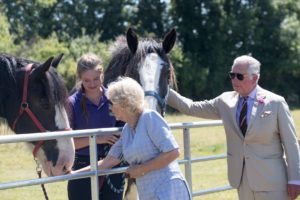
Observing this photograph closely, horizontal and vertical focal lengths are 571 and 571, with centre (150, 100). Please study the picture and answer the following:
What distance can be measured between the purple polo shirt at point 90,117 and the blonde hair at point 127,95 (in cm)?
117

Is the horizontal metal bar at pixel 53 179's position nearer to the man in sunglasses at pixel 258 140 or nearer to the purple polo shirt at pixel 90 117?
the purple polo shirt at pixel 90 117

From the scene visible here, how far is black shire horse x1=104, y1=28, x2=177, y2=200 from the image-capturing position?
480 cm

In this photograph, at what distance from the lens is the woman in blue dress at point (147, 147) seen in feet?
11.5


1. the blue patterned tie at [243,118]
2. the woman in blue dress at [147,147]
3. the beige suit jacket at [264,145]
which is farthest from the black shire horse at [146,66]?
the woman in blue dress at [147,147]

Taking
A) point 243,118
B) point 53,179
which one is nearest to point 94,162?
point 53,179

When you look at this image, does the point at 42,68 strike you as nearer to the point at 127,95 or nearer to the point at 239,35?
the point at 127,95

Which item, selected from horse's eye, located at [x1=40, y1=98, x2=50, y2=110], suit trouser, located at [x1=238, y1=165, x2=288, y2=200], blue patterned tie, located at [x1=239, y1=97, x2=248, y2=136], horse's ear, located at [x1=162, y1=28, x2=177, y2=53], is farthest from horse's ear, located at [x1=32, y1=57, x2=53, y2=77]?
suit trouser, located at [x1=238, y1=165, x2=288, y2=200]

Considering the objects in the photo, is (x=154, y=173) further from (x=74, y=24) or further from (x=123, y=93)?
(x=74, y=24)

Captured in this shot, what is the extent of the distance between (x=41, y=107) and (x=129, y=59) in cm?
95

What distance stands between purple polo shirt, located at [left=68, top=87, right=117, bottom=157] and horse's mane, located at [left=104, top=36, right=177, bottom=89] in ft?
1.43

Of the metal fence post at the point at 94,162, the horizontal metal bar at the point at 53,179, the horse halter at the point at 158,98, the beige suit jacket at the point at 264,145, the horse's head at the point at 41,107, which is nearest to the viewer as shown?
the horizontal metal bar at the point at 53,179

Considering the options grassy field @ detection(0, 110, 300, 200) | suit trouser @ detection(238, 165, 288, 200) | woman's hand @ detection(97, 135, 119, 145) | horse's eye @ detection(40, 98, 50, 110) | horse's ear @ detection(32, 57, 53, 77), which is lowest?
grassy field @ detection(0, 110, 300, 200)

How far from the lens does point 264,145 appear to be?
14.6 feet

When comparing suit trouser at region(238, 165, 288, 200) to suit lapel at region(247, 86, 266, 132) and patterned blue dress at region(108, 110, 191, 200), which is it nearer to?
suit lapel at region(247, 86, 266, 132)
